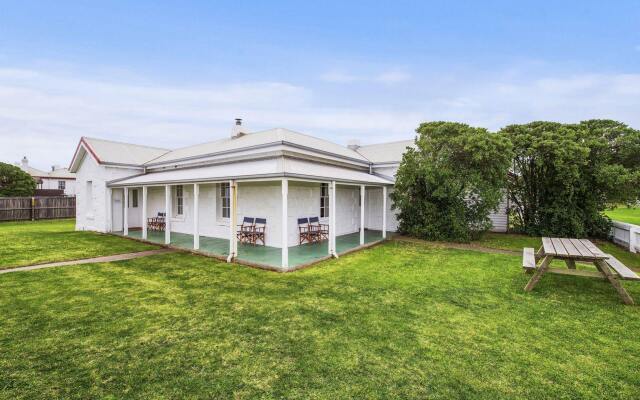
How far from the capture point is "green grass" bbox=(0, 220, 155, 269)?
28.5 feet

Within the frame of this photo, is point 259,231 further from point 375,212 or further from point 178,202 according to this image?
point 375,212

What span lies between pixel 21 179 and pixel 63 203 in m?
11.1

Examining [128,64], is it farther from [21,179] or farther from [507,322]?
[21,179]

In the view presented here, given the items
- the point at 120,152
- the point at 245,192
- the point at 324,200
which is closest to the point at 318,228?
the point at 324,200

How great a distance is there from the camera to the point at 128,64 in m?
15.6

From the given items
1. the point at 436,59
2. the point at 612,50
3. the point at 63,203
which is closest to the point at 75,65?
the point at 63,203

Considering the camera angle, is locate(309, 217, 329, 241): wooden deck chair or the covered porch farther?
locate(309, 217, 329, 241): wooden deck chair

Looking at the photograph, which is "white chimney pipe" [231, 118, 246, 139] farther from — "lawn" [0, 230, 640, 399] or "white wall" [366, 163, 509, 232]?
"lawn" [0, 230, 640, 399]

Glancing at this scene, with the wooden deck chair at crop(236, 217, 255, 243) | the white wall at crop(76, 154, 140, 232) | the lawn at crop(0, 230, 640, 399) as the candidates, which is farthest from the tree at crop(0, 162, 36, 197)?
the wooden deck chair at crop(236, 217, 255, 243)

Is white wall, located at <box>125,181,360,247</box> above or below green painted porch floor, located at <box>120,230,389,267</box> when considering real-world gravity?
above

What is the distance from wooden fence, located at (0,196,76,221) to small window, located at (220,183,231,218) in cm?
1713

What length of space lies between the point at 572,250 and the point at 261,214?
914 centimetres

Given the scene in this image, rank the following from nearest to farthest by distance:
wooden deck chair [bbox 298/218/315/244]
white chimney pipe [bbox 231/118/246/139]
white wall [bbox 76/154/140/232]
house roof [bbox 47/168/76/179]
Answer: wooden deck chair [bbox 298/218/315/244]
white wall [bbox 76/154/140/232]
white chimney pipe [bbox 231/118/246/139]
house roof [bbox 47/168/76/179]

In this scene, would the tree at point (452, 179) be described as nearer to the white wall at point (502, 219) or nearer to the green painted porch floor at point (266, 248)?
the green painted porch floor at point (266, 248)
